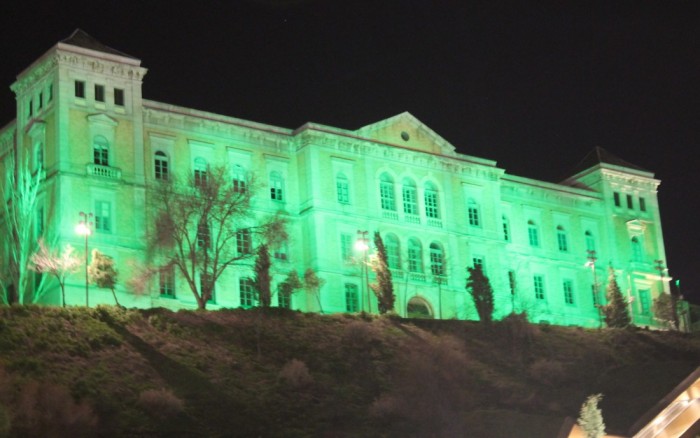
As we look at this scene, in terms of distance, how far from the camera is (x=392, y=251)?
8000 cm

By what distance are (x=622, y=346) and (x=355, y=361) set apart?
58.5 ft

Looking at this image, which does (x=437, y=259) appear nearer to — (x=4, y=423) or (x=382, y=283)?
(x=382, y=283)

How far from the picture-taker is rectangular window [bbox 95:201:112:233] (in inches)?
2753

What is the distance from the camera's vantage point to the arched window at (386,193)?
8106 cm

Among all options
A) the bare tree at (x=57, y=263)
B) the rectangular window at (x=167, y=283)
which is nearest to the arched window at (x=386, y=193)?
the rectangular window at (x=167, y=283)

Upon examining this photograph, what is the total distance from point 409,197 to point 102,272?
74.4ft

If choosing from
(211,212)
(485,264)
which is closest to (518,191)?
(485,264)

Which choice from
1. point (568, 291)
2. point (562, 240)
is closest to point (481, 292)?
point (568, 291)

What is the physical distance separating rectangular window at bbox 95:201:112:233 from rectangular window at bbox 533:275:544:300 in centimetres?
3126

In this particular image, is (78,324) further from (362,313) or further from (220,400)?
(362,313)

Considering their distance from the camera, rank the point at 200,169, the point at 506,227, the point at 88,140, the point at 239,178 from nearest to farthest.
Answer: the point at 88,140, the point at 200,169, the point at 239,178, the point at 506,227

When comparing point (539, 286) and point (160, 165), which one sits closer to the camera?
point (160, 165)

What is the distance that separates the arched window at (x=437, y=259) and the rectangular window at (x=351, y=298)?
5.81m

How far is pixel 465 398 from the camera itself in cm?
5709
